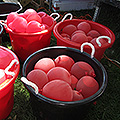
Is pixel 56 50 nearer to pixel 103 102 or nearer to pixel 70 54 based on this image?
pixel 70 54

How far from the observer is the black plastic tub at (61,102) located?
2.28ft

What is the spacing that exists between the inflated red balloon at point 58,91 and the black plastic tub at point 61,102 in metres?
0.06

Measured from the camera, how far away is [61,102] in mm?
687

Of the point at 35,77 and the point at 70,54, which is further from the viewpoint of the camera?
the point at 70,54

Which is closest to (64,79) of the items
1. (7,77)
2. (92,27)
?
(7,77)

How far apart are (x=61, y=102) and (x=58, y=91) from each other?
10 centimetres

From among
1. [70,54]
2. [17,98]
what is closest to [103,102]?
[70,54]

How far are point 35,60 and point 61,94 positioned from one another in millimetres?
416

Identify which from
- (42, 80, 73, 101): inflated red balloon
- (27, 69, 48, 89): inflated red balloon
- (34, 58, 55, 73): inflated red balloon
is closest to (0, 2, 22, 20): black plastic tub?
(34, 58, 55, 73): inflated red balloon

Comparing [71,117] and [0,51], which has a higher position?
[0,51]

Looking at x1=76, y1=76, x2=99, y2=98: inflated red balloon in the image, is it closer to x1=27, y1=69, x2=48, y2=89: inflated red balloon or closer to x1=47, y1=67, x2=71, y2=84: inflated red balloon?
x1=47, y1=67, x2=71, y2=84: inflated red balloon

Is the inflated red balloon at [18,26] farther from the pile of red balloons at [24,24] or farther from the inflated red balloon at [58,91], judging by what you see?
the inflated red balloon at [58,91]

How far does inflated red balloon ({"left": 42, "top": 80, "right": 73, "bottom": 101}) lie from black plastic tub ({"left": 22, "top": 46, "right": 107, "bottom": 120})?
0.06m

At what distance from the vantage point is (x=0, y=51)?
38.4 inches
